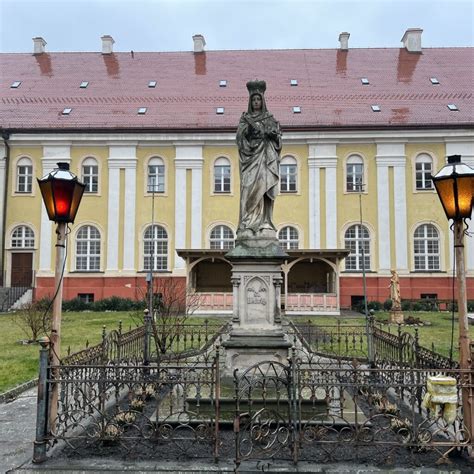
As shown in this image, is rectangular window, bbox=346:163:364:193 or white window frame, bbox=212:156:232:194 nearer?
rectangular window, bbox=346:163:364:193

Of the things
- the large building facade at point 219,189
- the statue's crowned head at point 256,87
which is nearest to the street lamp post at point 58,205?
the statue's crowned head at point 256,87

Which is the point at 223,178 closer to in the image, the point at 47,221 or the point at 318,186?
the point at 318,186

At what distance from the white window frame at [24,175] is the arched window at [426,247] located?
21.9 meters

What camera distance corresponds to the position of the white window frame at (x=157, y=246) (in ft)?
91.0

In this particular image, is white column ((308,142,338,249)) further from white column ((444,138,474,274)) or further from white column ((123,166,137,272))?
white column ((123,166,137,272))

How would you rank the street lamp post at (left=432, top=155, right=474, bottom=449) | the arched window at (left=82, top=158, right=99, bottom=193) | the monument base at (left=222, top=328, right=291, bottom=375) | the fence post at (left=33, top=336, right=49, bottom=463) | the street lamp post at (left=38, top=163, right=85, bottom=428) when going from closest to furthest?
the fence post at (left=33, top=336, right=49, bottom=463)
the street lamp post at (left=432, top=155, right=474, bottom=449)
the street lamp post at (left=38, top=163, right=85, bottom=428)
the monument base at (left=222, top=328, right=291, bottom=375)
the arched window at (left=82, top=158, right=99, bottom=193)

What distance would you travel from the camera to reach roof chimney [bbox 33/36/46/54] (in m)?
33.8

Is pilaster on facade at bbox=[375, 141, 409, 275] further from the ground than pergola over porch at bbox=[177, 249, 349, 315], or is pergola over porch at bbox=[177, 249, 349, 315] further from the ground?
pilaster on facade at bbox=[375, 141, 409, 275]

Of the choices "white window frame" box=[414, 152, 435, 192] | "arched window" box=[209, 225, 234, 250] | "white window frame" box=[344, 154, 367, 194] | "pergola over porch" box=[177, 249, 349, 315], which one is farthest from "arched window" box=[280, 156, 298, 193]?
"white window frame" box=[414, 152, 435, 192]

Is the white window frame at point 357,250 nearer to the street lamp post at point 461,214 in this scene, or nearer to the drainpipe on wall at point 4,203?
the drainpipe on wall at point 4,203

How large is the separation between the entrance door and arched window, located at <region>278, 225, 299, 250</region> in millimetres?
14243

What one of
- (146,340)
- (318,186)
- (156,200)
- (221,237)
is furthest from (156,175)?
(146,340)

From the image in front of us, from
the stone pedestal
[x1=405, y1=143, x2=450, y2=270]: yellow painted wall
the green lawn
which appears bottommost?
the green lawn

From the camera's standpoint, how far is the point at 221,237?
2795 centimetres
